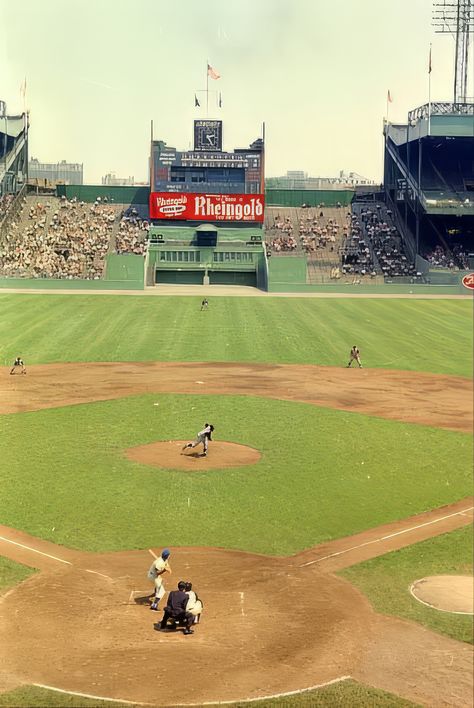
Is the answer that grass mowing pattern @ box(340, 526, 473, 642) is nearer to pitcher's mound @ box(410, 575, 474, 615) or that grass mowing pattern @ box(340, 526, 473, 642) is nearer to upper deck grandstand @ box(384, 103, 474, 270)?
pitcher's mound @ box(410, 575, 474, 615)

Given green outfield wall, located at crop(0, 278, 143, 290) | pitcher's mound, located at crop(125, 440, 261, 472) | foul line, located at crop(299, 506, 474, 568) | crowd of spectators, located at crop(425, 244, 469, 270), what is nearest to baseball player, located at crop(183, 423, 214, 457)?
pitcher's mound, located at crop(125, 440, 261, 472)

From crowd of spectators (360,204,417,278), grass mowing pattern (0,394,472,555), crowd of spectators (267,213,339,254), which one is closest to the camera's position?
grass mowing pattern (0,394,472,555)

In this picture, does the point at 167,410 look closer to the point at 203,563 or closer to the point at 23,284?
the point at 203,563

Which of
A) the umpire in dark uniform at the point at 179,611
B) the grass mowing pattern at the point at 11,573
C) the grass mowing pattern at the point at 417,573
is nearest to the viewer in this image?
the umpire in dark uniform at the point at 179,611

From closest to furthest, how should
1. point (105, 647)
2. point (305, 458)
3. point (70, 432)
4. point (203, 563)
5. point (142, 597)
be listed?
point (105, 647), point (142, 597), point (203, 563), point (305, 458), point (70, 432)

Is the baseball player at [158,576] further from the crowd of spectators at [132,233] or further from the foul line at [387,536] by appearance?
the crowd of spectators at [132,233]

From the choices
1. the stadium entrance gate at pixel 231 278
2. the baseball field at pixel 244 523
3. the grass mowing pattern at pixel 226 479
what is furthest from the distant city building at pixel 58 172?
the grass mowing pattern at pixel 226 479

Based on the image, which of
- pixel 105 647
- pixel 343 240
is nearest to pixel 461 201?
pixel 343 240
